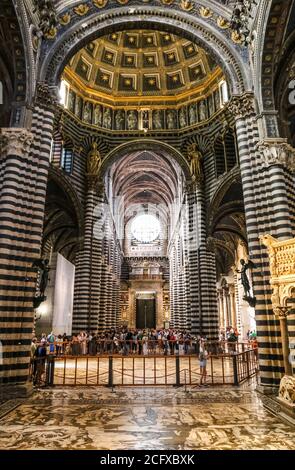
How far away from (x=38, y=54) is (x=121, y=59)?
1321cm

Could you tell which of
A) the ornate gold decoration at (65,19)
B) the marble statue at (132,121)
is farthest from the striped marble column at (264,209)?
the marble statue at (132,121)

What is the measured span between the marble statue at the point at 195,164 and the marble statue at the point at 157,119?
3.55 m

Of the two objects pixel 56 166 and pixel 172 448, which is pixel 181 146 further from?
pixel 172 448

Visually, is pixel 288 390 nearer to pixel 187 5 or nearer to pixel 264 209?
pixel 264 209

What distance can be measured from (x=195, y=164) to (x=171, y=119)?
4.81 m

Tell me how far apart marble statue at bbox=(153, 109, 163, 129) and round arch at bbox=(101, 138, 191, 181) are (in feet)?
4.72

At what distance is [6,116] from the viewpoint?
11.7 metres

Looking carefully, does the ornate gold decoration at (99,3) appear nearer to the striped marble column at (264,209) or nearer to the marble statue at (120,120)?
the striped marble column at (264,209)

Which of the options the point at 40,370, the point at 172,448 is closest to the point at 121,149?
the point at 40,370

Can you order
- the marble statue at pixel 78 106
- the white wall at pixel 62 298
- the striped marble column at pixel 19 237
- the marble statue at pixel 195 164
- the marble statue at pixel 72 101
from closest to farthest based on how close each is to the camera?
the striped marble column at pixel 19 237, the marble statue at pixel 72 101, the marble statue at pixel 195 164, the marble statue at pixel 78 106, the white wall at pixel 62 298

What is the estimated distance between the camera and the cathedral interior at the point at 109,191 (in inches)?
282

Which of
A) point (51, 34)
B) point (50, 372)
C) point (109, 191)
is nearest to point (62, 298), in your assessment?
point (109, 191)

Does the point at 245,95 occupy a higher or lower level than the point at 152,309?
higher

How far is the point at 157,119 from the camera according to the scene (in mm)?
25031
